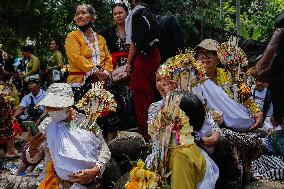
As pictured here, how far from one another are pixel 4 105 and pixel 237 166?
4670 millimetres

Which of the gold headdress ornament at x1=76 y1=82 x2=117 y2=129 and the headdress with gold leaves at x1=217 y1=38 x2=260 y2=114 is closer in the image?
the gold headdress ornament at x1=76 y1=82 x2=117 y2=129

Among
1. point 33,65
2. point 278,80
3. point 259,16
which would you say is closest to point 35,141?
point 278,80

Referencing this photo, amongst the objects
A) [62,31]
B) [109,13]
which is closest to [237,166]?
[109,13]

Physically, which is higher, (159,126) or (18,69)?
(159,126)

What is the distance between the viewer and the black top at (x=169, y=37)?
259 inches

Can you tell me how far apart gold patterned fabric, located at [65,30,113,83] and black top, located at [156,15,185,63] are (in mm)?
763

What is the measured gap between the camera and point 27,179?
17.6ft

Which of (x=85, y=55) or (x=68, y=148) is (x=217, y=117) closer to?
(x=68, y=148)

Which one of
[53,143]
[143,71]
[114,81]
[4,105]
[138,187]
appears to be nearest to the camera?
[138,187]

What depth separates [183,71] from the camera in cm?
448

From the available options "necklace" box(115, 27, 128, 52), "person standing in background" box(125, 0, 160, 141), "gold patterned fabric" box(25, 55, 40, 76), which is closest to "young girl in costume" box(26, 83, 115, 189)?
"person standing in background" box(125, 0, 160, 141)

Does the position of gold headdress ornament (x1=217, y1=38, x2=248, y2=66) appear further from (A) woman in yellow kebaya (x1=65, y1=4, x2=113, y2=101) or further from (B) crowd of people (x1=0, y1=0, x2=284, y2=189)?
(A) woman in yellow kebaya (x1=65, y1=4, x2=113, y2=101)

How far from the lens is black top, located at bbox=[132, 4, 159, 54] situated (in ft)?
19.1

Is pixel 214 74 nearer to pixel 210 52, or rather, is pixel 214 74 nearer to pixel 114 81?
pixel 210 52
